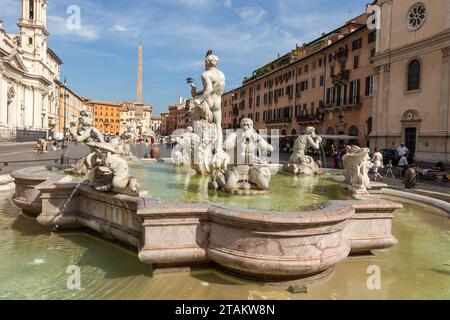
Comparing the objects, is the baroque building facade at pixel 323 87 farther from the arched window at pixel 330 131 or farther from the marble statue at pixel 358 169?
the marble statue at pixel 358 169

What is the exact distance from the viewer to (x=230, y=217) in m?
3.82

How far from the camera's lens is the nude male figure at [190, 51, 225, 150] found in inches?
352

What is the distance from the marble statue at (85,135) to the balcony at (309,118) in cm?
3578

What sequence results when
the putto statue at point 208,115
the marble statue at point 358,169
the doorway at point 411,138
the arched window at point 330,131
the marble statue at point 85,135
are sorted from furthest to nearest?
1. the arched window at point 330,131
2. the doorway at point 411,138
3. the putto statue at point 208,115
4. the marble statue at point 85,135
5. the marble statue at point 358,169

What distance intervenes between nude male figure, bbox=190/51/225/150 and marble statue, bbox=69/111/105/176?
3.16m

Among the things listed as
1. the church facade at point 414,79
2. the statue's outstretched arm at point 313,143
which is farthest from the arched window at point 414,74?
the statue's outstretched arm at point 313,143

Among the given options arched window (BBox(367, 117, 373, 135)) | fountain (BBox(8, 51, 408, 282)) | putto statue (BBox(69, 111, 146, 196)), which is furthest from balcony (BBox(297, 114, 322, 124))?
putto statue (BBox(69, 111, 146, 196))

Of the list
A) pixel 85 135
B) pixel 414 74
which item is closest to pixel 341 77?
pixel 414 74

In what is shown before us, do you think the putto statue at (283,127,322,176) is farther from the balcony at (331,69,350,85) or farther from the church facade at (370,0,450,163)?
the balcony at (331,69,350,85)

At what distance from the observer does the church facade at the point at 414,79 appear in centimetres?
2342

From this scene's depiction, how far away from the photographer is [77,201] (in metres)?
5.75

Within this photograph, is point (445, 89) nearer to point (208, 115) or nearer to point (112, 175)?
Result: point (208, 115)
